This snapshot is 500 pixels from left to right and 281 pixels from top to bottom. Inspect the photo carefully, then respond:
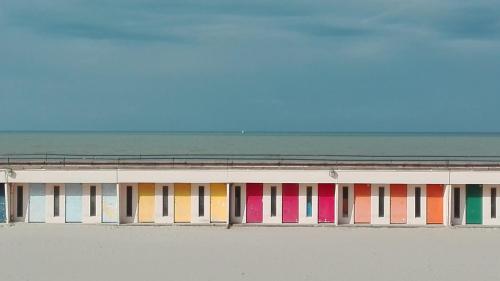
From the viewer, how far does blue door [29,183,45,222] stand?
3070cm

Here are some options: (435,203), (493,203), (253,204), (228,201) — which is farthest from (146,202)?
(493,203)

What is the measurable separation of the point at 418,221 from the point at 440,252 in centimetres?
565

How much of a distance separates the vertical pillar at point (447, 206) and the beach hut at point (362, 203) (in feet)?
11.2

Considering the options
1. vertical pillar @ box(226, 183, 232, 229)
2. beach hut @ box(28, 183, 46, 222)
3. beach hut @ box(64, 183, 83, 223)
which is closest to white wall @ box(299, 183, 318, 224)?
vertical pillar @ box(226, 183, 232, 229)

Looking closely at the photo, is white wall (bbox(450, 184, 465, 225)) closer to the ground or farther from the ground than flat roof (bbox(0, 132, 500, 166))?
closer to the ground

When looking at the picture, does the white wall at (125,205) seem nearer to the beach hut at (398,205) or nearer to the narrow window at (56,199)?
the narrow window at (56,199)

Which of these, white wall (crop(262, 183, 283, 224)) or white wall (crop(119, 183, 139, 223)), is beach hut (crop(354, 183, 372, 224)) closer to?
white wall (crop(262, 183, 283, 224))

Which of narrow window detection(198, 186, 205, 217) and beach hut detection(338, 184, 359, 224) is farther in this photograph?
narrow window detection(198, 186, 205, 217)

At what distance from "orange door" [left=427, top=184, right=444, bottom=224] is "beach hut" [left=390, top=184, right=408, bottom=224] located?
1086 mm

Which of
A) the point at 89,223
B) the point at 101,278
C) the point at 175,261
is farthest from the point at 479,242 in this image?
the point at 89,223

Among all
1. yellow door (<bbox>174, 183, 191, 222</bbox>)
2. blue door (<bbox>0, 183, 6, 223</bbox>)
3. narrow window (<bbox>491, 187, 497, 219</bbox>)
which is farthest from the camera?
blue door (<bbox>0, 183, 6, 223</bbox>)

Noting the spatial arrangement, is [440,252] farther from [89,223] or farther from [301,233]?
[89,223]

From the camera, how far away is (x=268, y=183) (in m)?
30.2

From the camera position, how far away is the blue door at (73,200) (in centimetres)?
3059
